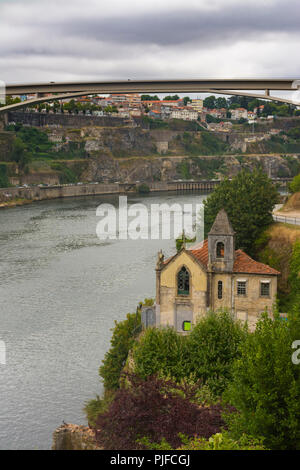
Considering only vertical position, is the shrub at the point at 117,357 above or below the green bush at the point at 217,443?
below

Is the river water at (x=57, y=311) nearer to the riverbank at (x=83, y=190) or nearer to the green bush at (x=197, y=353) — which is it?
the green bush at (x=197, y=353)

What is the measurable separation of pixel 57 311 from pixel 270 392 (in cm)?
1663

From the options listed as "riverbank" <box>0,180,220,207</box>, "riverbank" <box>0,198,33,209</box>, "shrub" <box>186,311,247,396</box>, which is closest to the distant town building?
"riverbank" <box>0,180,220,207</box>

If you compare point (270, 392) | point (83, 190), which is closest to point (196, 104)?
point (83, 190)

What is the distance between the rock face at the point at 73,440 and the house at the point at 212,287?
7224 mm

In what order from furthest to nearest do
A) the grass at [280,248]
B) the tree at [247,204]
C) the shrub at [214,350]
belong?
the tree at [247,204], the grass at [280,248], the shrub at [214,350]

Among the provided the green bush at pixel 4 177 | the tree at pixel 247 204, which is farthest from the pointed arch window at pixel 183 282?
the green bush at pixel 4 177

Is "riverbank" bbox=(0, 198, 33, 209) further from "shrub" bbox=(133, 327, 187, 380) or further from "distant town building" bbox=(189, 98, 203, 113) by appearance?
"distant town building" bbox=(189, 98, 203, 113)

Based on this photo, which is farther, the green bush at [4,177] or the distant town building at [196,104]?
the distant town building at [196,104]

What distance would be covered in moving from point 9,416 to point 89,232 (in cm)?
3043

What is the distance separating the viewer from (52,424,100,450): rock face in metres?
9.88

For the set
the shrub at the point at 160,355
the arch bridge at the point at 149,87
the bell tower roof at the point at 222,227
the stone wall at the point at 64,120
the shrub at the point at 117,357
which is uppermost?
the arch bridge at the point at 149,87

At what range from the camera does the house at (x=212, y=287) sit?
711 inches

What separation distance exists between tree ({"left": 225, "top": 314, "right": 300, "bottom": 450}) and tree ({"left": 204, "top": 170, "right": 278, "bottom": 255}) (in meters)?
13.9
